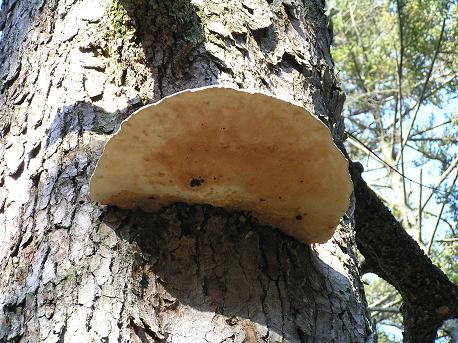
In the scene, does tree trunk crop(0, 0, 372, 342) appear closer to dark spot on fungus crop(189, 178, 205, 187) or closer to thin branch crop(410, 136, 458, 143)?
dark spot on fungus crop(189, 178, 205, 187)

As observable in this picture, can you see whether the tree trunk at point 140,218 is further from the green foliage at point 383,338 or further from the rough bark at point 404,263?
the green foliage at point 383,338

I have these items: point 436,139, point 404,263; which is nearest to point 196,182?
point 404,263

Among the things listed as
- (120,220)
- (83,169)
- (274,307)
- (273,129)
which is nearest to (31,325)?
(120,220)

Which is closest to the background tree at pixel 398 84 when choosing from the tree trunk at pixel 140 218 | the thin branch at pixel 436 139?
the thin branch at pixel 436 139

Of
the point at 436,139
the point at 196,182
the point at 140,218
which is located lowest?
the point at 140,218

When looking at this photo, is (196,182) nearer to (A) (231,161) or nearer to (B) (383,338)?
(A) (231,161)

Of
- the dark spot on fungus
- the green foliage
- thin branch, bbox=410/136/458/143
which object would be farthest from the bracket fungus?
thin branch, bbox=410/136/458/143
